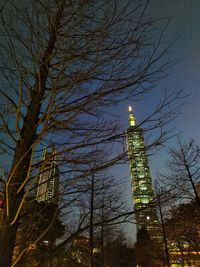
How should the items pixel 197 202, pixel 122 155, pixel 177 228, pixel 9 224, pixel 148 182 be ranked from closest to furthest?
pixel 9 224 → pixel 122 155 → pixel 148 182 → pixel 197 202 → pixel 177 228

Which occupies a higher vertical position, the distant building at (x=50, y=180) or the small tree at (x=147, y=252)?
the small tree at (x=147, y=252)

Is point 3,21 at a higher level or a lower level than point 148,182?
higher

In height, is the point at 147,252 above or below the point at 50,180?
above

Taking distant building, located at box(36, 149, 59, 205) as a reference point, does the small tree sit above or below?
above

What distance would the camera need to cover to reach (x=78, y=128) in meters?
2.44

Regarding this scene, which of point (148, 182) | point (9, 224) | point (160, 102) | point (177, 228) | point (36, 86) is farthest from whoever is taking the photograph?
point (177, 228)

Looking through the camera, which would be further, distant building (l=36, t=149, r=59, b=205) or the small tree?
the small tree

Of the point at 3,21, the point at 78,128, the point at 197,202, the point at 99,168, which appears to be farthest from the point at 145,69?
the point at 197,202

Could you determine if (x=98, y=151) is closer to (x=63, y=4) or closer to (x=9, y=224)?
(x=9, y=224)

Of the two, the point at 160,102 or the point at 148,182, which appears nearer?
the point at 160,102

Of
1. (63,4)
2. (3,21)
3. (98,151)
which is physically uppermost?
(63,4)

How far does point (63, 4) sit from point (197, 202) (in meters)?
10.6

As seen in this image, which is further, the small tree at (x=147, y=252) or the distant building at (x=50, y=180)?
the small tree at (x=147, y=252)

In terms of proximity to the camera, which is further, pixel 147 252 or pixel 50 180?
pixel 147 252
